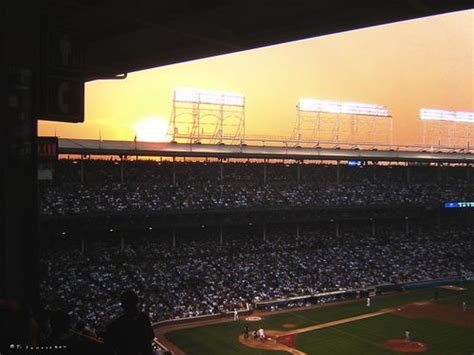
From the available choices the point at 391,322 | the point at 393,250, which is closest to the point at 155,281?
the point at 391,322

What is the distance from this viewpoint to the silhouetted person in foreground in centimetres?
535

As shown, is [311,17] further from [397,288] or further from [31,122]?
[397,288]

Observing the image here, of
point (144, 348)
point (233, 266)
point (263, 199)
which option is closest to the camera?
point (144, 348)

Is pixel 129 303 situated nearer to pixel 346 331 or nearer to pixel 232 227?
pixel 346 331

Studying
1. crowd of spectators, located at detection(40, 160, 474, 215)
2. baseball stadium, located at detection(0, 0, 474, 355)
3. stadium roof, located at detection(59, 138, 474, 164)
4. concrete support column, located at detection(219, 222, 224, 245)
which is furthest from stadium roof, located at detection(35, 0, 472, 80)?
concrete support column, located at detection(219, 222, 224, 245)

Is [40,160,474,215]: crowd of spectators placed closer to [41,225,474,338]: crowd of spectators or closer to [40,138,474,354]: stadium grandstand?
[40,138,474,354]: stadium grandstand

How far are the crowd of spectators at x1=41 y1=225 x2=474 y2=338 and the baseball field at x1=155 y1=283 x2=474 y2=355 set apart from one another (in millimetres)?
2923

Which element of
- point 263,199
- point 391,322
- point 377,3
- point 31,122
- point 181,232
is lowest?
point 391,322

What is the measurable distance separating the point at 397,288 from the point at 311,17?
42.0 metres

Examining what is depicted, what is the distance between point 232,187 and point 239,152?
3419 millimetres

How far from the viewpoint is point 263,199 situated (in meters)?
48.4

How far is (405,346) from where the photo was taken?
104 feet

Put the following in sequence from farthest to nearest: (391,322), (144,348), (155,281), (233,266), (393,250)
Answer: (393,250)
(233,266)
(155,281)
(391,322)
(144,348)

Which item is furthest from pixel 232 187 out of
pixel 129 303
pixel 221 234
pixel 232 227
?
pixel 129 303
